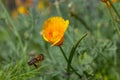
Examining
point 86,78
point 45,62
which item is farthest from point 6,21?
point 86,78

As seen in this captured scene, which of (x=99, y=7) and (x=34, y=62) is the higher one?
(x=99, y=7)

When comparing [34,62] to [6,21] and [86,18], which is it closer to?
[6,21]

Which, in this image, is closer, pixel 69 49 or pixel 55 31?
pixel 55 31

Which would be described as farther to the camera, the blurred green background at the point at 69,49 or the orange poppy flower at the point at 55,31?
the blurred green background at the point at 69,49

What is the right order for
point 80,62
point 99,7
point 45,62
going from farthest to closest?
point 99,7
point 45,62
point 80,62

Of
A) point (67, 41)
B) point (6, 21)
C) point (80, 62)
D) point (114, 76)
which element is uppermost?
point (6, 21)

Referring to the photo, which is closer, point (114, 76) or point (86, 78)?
point (86, 78)

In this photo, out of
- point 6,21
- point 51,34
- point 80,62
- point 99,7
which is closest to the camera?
point 51,34

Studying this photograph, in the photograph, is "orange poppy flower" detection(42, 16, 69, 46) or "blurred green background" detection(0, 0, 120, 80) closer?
"orange poppy flower" detection(42, 16, 69, 46)
